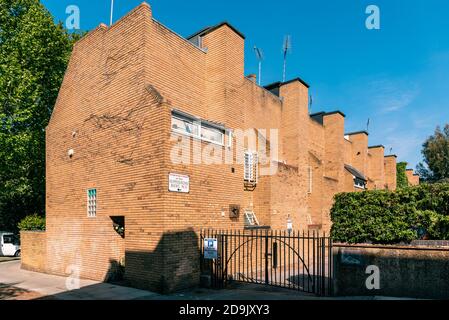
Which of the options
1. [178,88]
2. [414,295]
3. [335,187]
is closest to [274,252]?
[414,295]

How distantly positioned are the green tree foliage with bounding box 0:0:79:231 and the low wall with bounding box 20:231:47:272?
4.97 metres

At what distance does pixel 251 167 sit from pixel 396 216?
8.58m

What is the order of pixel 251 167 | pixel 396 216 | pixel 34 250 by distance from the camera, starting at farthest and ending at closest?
pixel 251 167
pixel 34 250
pixel 396 216

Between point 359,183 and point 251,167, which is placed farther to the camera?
point 359,183

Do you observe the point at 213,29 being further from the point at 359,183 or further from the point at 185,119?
the point at 359,183

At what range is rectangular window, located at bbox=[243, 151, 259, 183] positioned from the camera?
16.2m

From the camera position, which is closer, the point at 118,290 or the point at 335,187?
the point at 118,290

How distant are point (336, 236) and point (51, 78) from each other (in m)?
20.1

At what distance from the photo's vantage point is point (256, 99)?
707 inches

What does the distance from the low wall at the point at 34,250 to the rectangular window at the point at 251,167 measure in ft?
31.7

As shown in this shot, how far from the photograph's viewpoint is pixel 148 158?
10188 millimetres

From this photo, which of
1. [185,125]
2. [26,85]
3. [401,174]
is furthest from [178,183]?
[401,174]

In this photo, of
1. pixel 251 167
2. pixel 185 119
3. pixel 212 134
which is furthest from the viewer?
pixel 251 167

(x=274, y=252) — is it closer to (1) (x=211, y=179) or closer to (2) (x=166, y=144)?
(1) (x=211, y=179)
